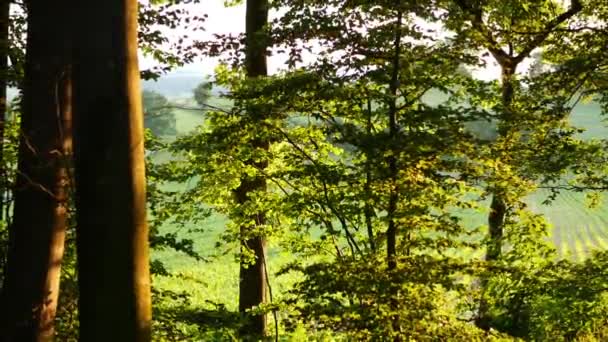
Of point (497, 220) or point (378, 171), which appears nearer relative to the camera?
point (378, 171)

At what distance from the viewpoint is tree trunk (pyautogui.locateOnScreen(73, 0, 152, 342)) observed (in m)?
2.07

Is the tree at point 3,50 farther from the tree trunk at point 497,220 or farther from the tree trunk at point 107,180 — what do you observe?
the tree trunk at point 497,220

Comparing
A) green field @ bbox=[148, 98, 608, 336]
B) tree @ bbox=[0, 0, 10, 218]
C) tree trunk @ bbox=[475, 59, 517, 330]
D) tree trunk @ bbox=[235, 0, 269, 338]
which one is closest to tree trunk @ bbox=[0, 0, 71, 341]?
tree @ bbox=[0, 0, 10, 218]

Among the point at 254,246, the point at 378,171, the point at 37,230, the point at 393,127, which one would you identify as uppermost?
the point at 393,127

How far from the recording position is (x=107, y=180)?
2.08m

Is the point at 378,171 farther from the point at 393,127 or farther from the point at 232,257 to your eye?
the point at 232,257

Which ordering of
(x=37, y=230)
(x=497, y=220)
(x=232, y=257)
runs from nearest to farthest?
(x=37, y=230), (x=497, y=220), (x=232, y=257)

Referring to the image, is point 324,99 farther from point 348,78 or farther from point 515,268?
point 515,268

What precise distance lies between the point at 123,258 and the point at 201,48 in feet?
26.0

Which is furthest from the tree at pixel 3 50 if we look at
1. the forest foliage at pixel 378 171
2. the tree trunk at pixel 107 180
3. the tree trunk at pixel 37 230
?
the tree trunk at pixel 107 180

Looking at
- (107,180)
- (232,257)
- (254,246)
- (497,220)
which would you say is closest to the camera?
(107,180)

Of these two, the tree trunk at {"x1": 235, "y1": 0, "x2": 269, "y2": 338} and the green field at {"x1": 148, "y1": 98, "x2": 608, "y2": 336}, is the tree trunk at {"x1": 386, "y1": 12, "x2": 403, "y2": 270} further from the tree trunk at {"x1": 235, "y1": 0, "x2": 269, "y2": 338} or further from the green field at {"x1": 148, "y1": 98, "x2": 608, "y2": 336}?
the green field at {"x1": 148, "y1": 98, "x2": 608, "y2": 336}

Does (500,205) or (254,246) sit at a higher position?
(500,205)

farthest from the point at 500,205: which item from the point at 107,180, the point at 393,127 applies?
the point at 107,180
